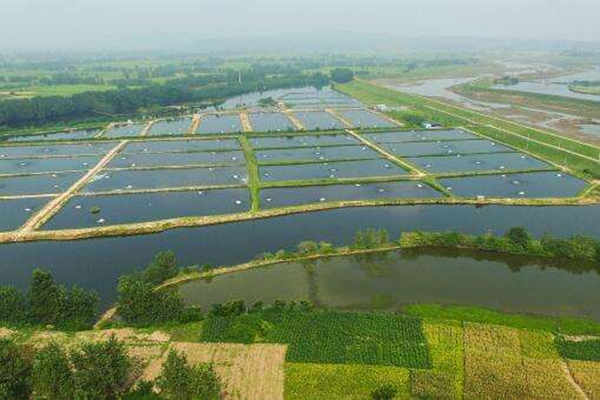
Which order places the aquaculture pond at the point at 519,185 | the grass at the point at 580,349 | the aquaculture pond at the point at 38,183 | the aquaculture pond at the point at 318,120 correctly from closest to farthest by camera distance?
1. the grass at the point at 580,349
2. the aquaculture pond at the point at 519,185
3. the aquaculture pond at the point at 38,183
4. the aquaculture pond at the point at 318,120

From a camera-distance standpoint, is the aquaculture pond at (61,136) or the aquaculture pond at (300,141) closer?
the aquaculture pond at (300,141)

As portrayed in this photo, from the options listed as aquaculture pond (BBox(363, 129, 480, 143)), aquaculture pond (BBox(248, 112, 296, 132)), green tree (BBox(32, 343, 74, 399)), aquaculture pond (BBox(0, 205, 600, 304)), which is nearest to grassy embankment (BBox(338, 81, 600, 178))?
aquaculture pond (BBox(363, 129, 480, 143))

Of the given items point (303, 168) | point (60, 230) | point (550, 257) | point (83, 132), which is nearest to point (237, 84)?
point (83, 132)

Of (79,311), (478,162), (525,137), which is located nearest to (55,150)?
(79,311)

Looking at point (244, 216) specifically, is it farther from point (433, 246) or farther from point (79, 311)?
point (79, 311)

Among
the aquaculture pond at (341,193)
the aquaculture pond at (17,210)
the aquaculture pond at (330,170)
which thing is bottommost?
the aquaculture pond at (341,193)

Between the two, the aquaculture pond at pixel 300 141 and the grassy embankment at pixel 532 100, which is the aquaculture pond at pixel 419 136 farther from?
the grassy embankment at pixel 532 100

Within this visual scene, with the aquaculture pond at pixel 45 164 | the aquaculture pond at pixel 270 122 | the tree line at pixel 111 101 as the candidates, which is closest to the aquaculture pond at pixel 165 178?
the aquaculture pond at pixel 45 164
